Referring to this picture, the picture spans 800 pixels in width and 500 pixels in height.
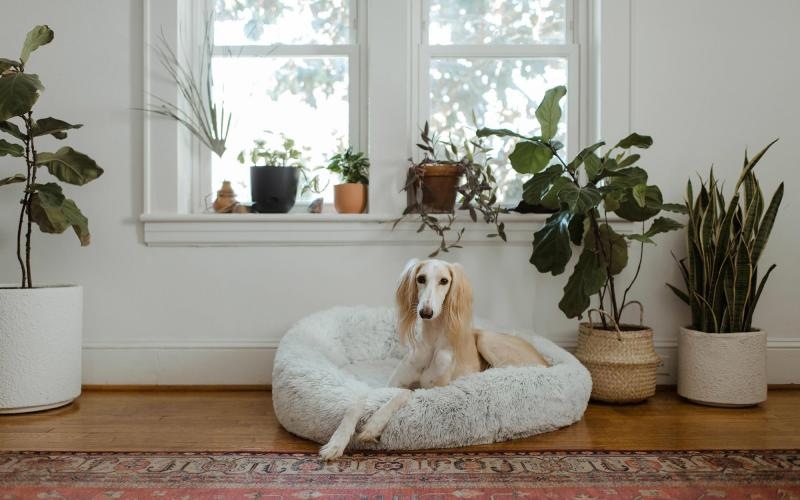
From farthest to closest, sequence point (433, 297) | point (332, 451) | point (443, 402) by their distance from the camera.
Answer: point (433, 297) → point (443, 402) → point (332, 451)

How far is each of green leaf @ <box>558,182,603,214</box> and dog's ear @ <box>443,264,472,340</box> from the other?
0.54 metres

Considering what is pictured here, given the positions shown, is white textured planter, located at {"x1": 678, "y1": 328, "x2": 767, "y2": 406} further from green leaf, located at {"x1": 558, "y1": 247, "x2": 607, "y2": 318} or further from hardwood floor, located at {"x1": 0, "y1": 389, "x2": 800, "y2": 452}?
green leaf, located at {"x1": 558, "y1": 247, "x2": 607, "y2": 318}

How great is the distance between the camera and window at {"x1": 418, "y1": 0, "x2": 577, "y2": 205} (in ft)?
11.0

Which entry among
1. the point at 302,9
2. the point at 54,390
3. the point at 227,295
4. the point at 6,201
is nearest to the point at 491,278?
the point at 227,295

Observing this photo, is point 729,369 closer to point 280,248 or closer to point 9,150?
point 280,248

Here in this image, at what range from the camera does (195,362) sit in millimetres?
3098

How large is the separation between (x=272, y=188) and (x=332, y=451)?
158cm

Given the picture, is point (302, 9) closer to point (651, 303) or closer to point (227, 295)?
point (227, 295)

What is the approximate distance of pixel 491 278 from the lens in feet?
10.3

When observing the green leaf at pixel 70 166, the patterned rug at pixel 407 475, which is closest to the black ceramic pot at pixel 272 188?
the green leaf at pixel 70 166

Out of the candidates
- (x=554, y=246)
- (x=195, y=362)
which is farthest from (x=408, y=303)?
(x=195, y=362)

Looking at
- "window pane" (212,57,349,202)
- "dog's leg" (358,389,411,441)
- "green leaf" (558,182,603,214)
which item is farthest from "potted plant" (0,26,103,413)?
"green leaf" (558,182,603,214)

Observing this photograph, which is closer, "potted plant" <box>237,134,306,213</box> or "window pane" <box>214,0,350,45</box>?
"potted plant" <box>237,134,306,213</box>

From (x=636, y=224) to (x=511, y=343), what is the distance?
3.52 feet
